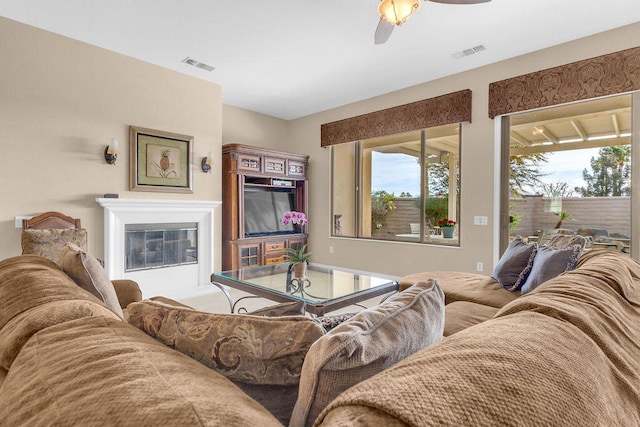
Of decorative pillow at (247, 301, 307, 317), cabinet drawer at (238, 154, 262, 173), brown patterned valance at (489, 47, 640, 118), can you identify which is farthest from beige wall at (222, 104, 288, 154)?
decorative pillow at (247, 301, 307, 317)

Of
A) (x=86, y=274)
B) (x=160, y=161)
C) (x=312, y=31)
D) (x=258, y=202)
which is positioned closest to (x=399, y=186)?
(x=258, y=202)

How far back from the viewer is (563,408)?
0.46 meters

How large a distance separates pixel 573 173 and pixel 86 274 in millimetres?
4411

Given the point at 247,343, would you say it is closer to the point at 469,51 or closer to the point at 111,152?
the point at 111,152

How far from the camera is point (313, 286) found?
2.82 m

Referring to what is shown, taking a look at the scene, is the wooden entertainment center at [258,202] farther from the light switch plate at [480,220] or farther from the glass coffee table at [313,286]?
the light switch plate at [480,220]

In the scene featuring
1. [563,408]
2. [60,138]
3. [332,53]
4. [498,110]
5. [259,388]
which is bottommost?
[259,388]

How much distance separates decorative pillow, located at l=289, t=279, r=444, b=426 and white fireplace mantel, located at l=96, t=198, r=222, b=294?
12.1ft

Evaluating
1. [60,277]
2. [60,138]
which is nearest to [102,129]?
[60,138]

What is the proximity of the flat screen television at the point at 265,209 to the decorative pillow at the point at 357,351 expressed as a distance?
14.6 feet

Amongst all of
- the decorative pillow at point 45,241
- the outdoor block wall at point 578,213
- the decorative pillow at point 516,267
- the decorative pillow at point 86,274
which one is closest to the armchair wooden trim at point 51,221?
the decorative pillow at point 45,241

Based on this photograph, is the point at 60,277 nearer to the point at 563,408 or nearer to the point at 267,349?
the point at 267,349

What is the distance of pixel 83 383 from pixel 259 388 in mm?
343

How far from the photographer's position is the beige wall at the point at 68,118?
10.2ft
